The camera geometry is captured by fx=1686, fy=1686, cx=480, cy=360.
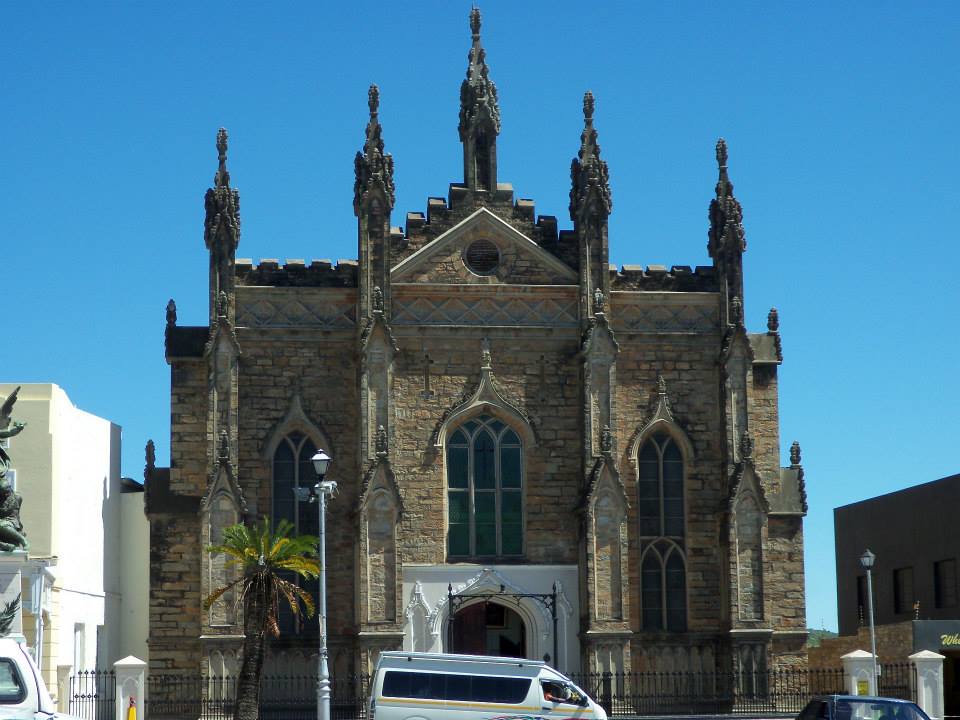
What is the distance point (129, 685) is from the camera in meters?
38.1

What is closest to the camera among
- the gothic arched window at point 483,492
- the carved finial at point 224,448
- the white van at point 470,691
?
the white van at point 470,691

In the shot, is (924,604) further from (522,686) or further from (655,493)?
(522,686)

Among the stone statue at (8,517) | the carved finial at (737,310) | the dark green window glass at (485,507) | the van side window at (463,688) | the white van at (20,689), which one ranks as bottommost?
the van side window at (463,688)

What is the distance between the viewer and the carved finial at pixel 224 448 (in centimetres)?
4238

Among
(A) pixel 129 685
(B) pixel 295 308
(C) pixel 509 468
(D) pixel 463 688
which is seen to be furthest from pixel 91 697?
(C) pixel 509 468

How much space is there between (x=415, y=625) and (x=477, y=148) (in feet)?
42.7

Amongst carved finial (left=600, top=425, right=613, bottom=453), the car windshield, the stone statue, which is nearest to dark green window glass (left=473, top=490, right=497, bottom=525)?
carved finial (left=600, top=425, right=613, bottom=453)

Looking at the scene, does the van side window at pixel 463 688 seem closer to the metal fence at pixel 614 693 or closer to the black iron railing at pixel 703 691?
the metal fence at pixel 614 693

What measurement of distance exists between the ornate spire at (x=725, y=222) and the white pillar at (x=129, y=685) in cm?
1886

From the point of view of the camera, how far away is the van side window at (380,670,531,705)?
107 ft

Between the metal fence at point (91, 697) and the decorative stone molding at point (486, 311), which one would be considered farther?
the decorative stone molding at point (486, 311)

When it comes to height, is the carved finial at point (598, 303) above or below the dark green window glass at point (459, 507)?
above

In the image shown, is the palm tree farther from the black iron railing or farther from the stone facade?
the black iron railing

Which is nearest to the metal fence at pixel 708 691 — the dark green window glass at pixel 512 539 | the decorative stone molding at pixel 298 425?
the dark green window glass at pixel 512 539
